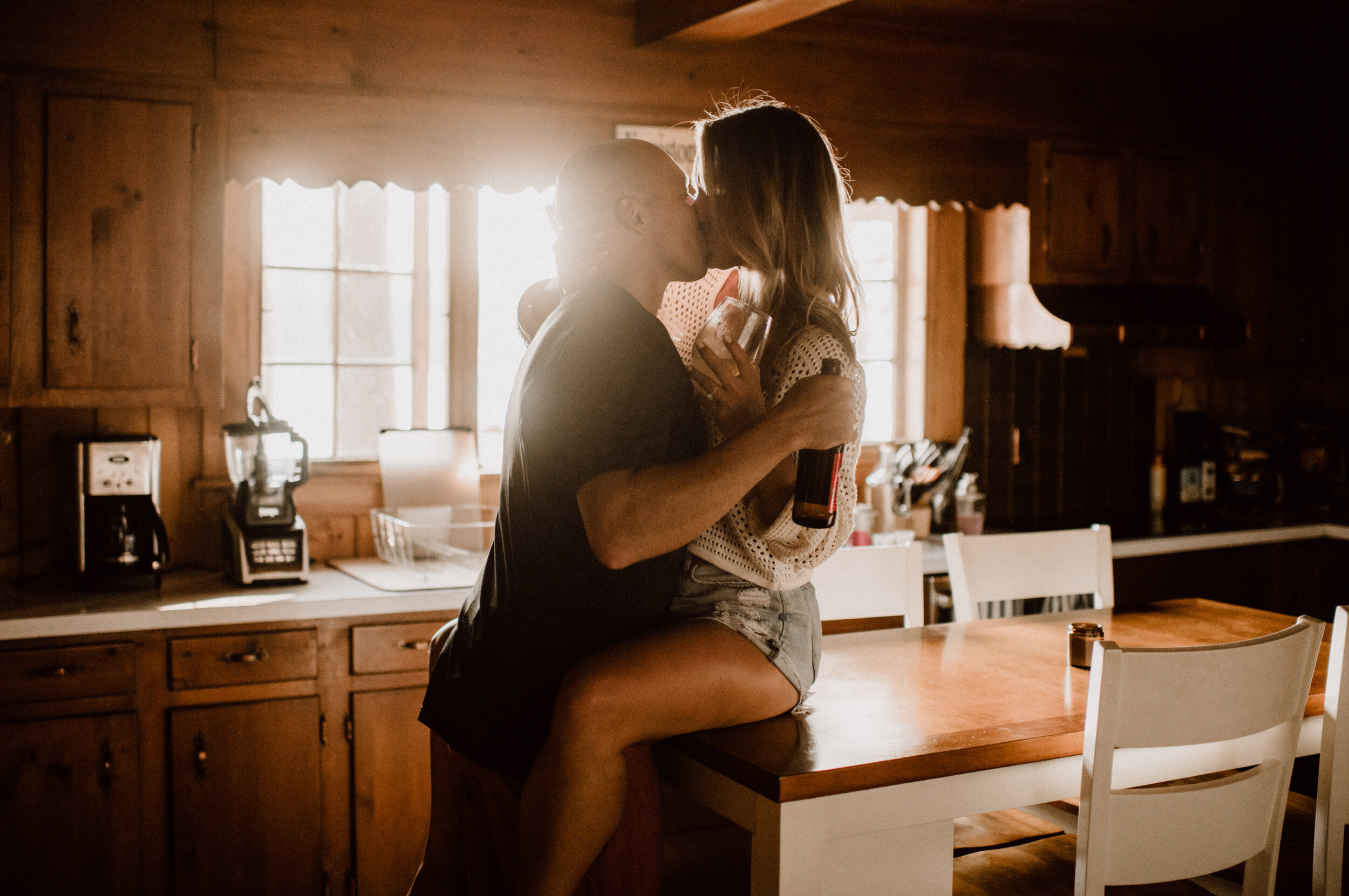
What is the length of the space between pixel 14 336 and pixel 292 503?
781mm

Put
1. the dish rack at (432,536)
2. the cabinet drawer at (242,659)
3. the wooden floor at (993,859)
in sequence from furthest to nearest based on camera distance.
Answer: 1. the dish rack at (432,536)
2. the cabinet drawer at (242,659)
3. the wooden floor at (993,859)

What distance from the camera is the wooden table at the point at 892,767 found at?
1.37 meters

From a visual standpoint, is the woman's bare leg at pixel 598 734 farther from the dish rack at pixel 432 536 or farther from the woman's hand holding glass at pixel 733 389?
the dish rack at pixel 432 536

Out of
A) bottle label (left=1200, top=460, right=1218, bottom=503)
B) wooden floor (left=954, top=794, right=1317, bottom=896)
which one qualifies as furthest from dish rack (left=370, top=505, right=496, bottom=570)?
bottle label (left=1200, top=460, right=1218, bottom=503)

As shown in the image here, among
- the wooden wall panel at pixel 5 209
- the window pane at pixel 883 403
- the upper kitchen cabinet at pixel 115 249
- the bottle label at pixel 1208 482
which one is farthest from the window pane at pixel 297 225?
the bottle label at pixel 1208 482

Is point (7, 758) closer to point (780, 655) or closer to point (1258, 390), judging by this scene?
point (780, 655)

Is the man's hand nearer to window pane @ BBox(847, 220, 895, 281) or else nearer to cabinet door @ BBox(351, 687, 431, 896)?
cabinet door @ BBox(351, 687, 431, 896)

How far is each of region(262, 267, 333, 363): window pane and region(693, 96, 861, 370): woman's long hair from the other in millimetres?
2188

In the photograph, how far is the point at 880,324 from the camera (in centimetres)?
429

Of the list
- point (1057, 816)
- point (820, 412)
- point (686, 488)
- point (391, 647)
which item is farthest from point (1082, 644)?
point (391, 647)

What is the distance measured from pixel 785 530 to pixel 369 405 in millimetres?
2335

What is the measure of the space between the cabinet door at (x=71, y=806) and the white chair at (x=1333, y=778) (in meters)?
2.45

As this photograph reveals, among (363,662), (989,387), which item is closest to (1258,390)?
(989,387)

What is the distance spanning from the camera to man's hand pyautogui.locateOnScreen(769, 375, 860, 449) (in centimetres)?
138
